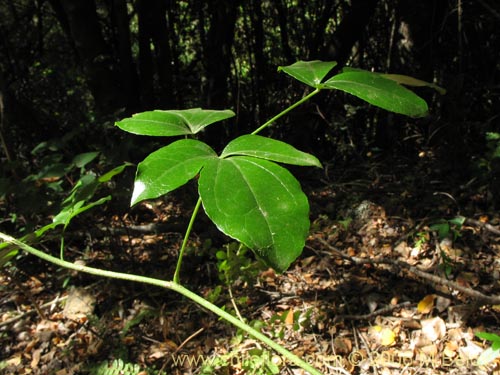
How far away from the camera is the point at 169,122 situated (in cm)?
71

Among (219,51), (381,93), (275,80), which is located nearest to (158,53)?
(219,51)

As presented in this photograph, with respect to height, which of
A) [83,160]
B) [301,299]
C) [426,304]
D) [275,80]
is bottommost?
[301,299]

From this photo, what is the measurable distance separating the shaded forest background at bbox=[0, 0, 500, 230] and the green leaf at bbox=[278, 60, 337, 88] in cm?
172

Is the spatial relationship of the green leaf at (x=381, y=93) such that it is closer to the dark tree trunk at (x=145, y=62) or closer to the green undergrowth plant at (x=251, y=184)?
the green undergrowth plant at (x=251, y=184)

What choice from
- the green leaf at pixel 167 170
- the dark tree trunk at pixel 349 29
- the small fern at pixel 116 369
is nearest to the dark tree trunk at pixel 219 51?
the dark tree trunk at pixel 349 29

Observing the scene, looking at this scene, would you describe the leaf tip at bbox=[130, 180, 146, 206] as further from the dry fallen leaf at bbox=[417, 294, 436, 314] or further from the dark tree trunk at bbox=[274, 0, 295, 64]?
the dark tree trunk at bbox=[274, 0, 295, 64]

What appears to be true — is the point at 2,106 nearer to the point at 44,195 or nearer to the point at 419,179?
the point at 44,195

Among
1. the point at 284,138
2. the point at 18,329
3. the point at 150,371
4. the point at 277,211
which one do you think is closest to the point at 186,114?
the point at 277,211

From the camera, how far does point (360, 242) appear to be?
2506mm

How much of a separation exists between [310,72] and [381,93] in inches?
6.2

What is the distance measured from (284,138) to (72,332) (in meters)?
2.39

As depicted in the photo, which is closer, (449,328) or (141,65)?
(449,328)

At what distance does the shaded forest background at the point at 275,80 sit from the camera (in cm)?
281

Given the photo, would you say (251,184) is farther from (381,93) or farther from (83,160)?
(83,160)
